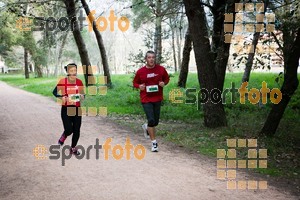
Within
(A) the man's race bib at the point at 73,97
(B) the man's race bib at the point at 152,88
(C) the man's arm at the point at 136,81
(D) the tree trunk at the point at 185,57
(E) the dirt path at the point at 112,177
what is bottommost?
(E) the dirt path at the point at 112,177

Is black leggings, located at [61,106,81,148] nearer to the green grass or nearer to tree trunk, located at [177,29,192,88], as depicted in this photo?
the green grass

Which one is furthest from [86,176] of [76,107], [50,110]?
[50,110]

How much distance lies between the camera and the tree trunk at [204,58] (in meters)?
9.77

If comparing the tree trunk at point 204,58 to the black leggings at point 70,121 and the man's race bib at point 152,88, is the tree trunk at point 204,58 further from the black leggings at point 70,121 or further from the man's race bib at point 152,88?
the black leggings at point 70,121

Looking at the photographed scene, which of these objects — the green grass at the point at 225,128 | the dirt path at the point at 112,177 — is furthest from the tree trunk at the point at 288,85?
the dirt path at the point at 112,177

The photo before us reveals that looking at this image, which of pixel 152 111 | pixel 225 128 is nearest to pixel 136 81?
pixel 152 111

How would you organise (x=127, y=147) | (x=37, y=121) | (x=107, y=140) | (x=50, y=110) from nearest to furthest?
(x=127, y=147) → (x=107, y=140) → (x=37, y=121) → (x=50, y=110)

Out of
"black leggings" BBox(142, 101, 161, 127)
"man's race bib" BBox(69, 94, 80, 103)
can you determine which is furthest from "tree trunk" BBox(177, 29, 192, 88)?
"man's race bib" BBox(69, 94, 80, 103)

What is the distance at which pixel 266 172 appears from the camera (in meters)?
6.77

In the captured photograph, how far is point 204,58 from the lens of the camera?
32.8 ft

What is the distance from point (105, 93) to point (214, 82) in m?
11.6

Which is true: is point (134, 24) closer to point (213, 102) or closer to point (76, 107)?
point (213, 102)

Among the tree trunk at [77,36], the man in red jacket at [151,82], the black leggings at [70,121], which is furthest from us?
the tree trunk at [77,36]

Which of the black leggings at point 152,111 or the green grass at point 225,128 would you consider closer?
the black leggings at point 152,111
